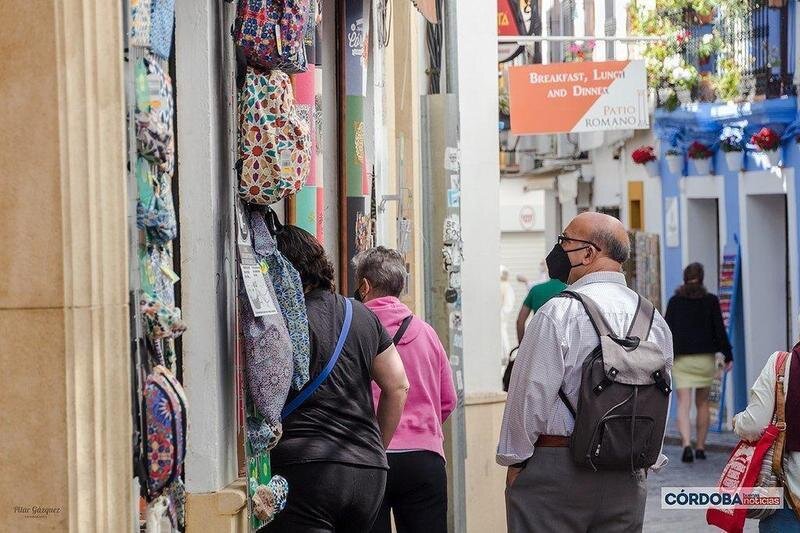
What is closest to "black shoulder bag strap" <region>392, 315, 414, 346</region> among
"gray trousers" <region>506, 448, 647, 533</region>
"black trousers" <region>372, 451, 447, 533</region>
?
"black trousers" <region>372, 451, 447, 533</region>

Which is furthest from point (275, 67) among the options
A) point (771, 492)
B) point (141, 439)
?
point (771, 492)

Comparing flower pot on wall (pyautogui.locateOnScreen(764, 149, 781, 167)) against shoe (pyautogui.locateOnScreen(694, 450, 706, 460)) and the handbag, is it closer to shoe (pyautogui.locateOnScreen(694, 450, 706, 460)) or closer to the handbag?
shoe (pyautogui.locateOnScreen(694, 450, 706, 460))

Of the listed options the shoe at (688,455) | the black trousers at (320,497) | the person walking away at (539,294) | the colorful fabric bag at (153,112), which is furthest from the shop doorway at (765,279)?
the colorful fabric bag at (153,112)

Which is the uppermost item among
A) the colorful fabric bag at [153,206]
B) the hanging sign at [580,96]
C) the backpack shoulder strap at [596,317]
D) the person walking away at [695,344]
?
the hanging sign at [580,96]

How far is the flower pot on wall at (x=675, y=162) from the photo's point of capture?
22.2 metres

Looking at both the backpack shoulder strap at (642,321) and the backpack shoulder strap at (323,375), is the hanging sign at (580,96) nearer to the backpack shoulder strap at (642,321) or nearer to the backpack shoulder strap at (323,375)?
the backpack shoulder strap at (642,321)

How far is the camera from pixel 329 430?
5.77 m

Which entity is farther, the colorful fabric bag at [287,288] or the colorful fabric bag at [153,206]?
the colorful fabric bag at [287,288]

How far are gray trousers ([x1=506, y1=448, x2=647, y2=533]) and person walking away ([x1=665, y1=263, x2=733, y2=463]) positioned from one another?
9772 mm

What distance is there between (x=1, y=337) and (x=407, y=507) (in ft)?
11.9

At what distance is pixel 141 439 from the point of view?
3.99 metres

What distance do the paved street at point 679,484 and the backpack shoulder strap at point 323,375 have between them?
20.2ft

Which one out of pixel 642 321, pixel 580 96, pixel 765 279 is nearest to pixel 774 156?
pixel 765 279

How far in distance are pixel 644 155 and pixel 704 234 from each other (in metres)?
1.98
